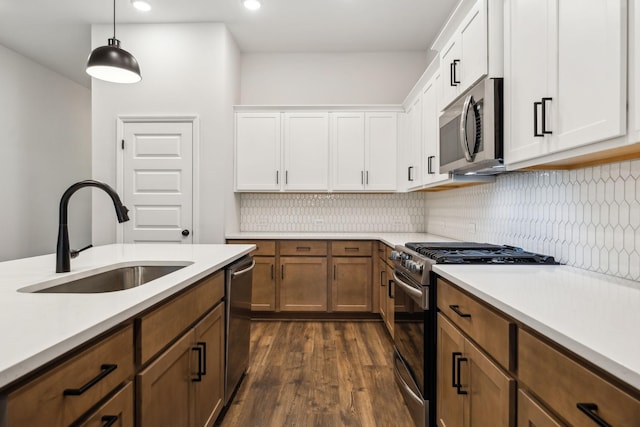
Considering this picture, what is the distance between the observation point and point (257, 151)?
13.5ft

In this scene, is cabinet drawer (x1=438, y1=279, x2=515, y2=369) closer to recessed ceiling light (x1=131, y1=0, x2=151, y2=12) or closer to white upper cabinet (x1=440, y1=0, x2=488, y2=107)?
white upper cabinet (x1=440, y1=0, x2=488, y2=107)

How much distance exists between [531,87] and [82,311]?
5.95ft

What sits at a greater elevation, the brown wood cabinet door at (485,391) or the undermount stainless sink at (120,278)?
the undermount stainless sink at (120,278)

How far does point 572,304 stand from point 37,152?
580 cm

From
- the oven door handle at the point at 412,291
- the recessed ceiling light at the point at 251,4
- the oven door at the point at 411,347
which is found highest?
the recessed ceiling light at the point at 251,4

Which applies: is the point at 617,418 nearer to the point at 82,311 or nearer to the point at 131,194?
the point at 82,311

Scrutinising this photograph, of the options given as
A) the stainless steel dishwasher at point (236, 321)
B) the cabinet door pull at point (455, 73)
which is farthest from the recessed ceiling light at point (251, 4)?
the stainless steel dishwasher at point (236, 321)

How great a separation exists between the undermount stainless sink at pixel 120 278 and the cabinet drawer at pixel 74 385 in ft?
2.41

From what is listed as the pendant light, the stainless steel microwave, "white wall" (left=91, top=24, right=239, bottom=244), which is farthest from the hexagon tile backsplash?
the pendant light

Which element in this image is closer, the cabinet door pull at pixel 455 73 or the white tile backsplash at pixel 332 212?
the cabinet door pull at pixel 455 73

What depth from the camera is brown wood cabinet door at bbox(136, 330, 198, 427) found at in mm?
1146

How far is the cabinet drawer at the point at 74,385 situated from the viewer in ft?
2.25

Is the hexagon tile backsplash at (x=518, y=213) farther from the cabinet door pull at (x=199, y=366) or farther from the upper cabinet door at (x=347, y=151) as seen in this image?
the cabinet door pull at (x=199, y=366)

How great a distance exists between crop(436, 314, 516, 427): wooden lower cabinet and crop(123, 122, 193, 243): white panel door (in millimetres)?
2861
